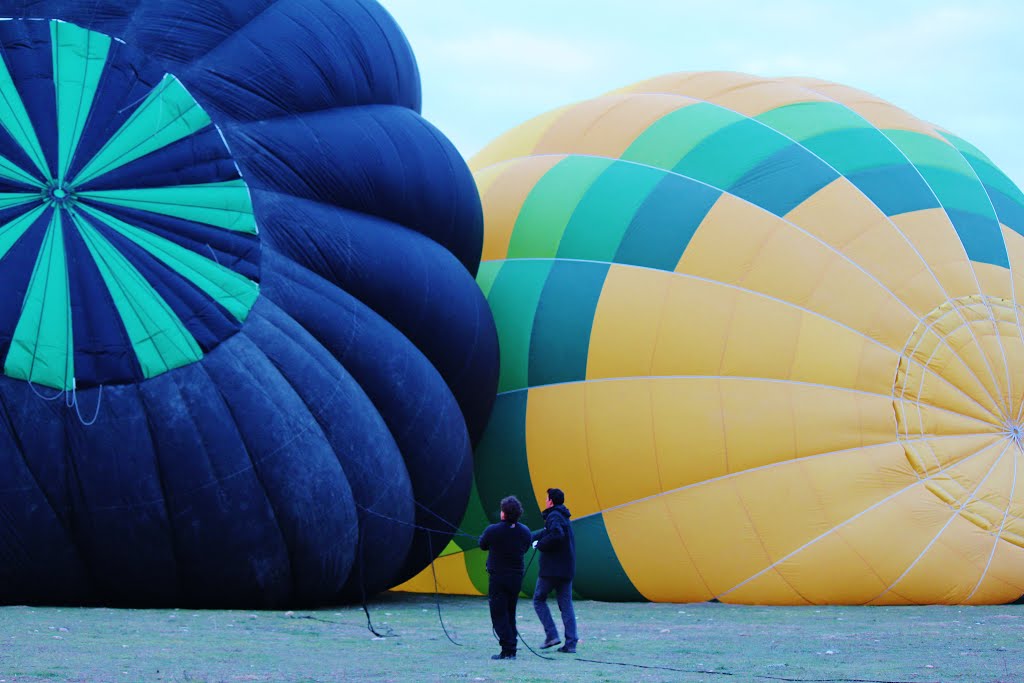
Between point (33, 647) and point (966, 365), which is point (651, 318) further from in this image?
point (33, 647)

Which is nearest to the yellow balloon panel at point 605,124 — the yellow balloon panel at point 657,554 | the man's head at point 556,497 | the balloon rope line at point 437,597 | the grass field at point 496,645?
the yellow balloon panel at point 657,554

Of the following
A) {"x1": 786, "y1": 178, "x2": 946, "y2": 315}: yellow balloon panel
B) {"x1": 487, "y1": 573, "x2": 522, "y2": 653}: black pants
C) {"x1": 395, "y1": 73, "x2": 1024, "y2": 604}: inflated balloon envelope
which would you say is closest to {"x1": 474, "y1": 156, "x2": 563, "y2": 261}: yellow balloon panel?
{"x1": 395, "y1": 73, "x2": 1024, "y2": 604}: inflated balloon envelope

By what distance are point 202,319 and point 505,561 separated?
239cm

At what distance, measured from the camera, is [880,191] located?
9883 millimetres

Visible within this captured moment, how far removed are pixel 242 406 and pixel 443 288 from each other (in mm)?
1997

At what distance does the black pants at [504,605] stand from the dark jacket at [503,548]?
4 centimetres

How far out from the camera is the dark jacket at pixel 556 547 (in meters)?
6.96

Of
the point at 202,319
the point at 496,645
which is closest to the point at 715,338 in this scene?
the point at 496,645

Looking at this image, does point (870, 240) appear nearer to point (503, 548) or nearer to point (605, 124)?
point (605, 124)

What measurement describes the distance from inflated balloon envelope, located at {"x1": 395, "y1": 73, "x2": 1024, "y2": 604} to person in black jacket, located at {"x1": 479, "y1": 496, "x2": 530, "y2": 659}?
2902mm

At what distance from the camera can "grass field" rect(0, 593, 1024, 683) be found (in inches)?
212

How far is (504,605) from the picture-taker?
651 centimetres

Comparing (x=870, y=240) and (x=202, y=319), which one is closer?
(x=202, y=319)

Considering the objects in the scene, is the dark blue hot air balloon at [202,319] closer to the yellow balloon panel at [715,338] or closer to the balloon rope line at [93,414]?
the balloon rope line at [93,414]
